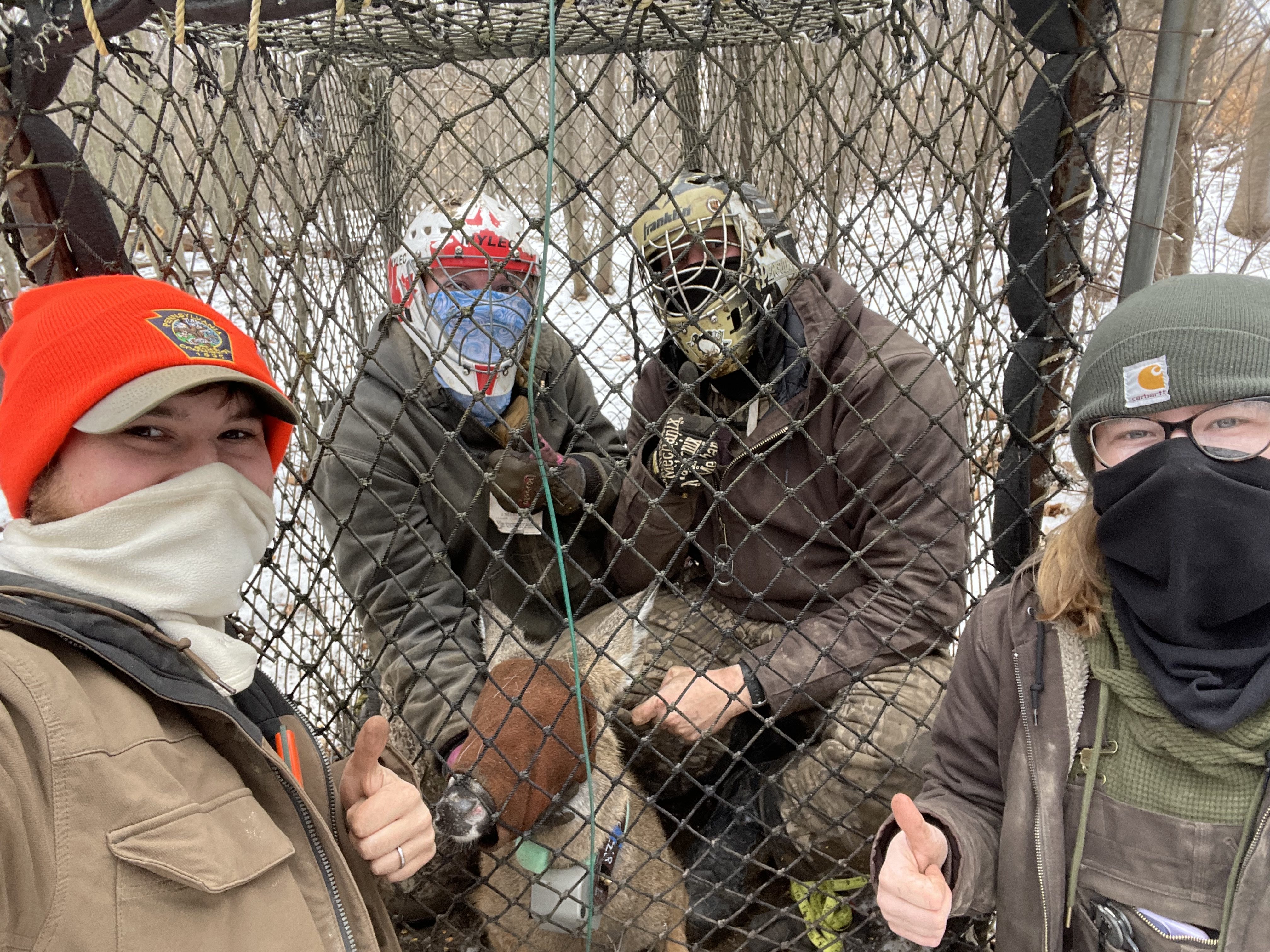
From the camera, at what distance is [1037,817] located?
1496 millimetres

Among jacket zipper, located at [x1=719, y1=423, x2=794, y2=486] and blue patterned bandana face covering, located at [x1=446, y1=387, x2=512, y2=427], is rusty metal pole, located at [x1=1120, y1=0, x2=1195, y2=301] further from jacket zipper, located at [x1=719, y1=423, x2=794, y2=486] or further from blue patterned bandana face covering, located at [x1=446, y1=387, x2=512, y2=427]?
blue patterned bandana face covering, located at [x1=446, y1=387, x2=512, y2=427]

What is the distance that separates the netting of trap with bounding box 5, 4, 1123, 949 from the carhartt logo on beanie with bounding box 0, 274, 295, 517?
319 millimetres

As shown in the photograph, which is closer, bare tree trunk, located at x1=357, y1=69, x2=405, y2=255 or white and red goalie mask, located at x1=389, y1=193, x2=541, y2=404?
white and red goalie mask, located at x1=389, y1=193, x2=541, y2=404

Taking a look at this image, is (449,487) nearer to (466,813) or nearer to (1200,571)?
(466,813)

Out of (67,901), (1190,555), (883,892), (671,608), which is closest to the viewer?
(67,901)

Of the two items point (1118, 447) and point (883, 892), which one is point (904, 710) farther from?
point (1118, 447)

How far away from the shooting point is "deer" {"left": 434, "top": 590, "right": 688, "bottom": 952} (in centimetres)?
184

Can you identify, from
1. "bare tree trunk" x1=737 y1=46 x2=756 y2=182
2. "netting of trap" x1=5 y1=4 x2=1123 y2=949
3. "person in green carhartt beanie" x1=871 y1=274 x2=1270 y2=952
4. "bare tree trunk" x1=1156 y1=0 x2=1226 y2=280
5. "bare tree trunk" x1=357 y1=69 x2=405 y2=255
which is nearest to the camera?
"person in green carhartt beanie" x1=871 y1=274 x2=1270 y2=952

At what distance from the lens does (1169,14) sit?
1.65 meters

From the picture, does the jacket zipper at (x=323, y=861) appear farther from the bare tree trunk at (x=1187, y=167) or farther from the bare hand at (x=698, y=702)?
the bare tree trunk at (x=1187, y=167)

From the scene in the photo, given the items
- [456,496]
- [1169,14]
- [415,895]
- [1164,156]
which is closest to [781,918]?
[415,895]

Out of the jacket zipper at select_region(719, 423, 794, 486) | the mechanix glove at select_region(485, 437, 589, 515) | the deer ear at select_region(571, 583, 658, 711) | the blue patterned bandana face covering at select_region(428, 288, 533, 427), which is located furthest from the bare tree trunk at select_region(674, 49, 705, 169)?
the deer ear at select_region(571, 583, 658, 711)

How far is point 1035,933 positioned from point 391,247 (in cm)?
251

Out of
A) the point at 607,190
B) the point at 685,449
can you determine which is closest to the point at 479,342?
the point at 685,449
